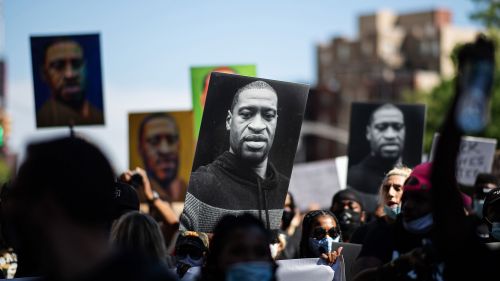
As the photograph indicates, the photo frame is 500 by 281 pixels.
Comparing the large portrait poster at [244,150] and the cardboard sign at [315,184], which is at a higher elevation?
the large portrait poster at [244,150]

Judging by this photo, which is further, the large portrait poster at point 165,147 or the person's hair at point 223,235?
the large portrait poster at point 165,147

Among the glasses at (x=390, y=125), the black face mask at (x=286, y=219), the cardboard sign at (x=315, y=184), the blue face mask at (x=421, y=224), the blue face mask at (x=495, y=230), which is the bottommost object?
the cardboard sign at (x=315, y=184)

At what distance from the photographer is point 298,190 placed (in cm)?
1465

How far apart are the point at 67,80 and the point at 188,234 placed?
4.33 m

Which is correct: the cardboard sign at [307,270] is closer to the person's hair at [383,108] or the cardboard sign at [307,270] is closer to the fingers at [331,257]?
the fingers at [331,257]

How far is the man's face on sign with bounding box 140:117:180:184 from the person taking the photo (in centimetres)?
1049

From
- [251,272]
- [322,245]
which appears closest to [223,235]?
[251,272]

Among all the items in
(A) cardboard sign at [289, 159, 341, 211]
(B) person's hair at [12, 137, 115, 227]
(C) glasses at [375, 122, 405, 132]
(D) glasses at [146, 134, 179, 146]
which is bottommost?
(A) cardboard sign at [289, 159, 341, 211]

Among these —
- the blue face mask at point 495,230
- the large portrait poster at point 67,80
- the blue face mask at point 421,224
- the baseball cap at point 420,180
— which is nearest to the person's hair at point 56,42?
the large portrait poster at point 67,80

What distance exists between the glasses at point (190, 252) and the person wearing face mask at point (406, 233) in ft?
4.60

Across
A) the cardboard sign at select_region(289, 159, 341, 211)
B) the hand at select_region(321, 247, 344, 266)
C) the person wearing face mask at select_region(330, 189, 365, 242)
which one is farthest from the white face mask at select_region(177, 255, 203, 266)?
the cardboard sign at select_region(289, 159, 341, 211)

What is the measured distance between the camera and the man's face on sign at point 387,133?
9211 mm

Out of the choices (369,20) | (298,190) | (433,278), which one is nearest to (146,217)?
(433,278)

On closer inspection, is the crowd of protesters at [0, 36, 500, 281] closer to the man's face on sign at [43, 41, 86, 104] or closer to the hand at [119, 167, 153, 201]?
the hand at [119, 167, 153, 201]
